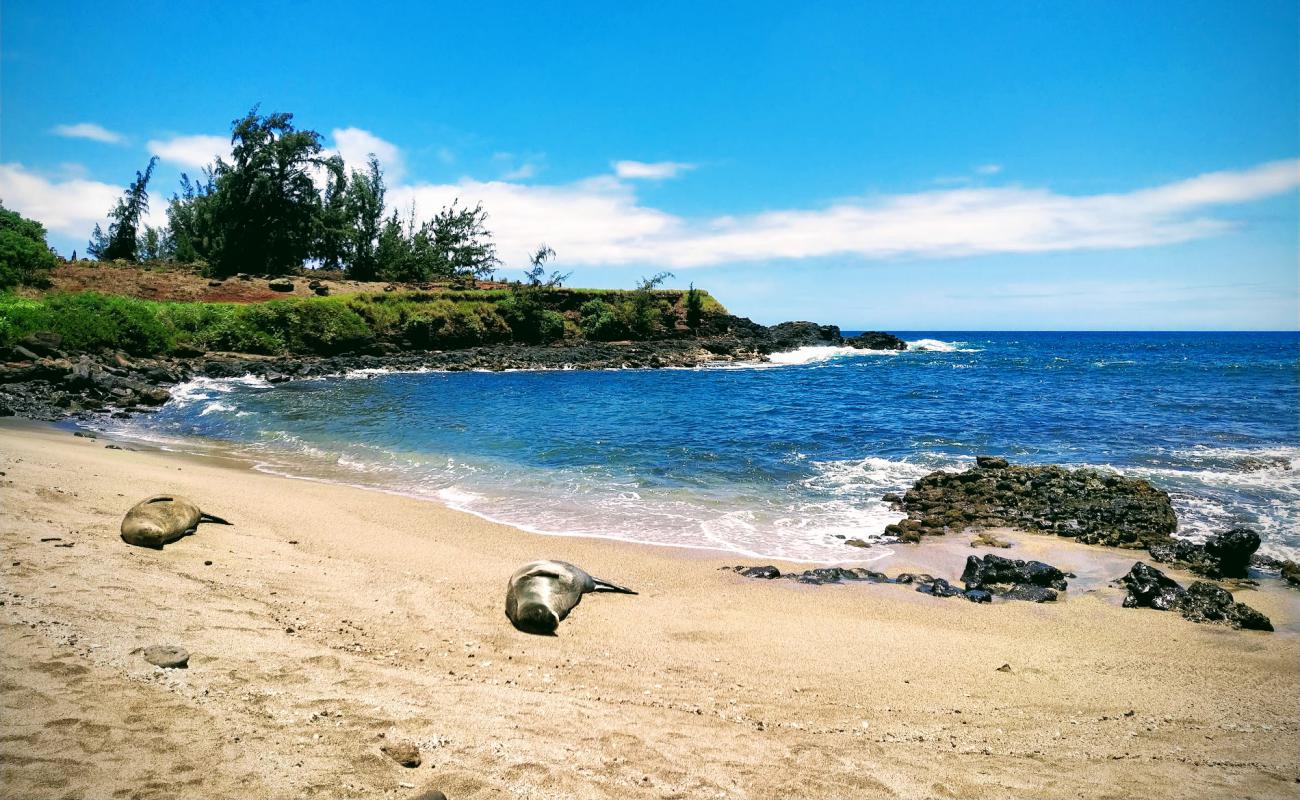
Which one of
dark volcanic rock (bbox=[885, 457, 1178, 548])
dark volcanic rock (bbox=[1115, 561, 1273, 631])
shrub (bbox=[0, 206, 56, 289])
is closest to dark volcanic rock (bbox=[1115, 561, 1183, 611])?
dark volcanic rock (bbox=[1115, 561, 1273, 631])

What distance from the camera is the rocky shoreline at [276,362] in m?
23.0

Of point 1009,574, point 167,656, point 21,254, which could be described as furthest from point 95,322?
point 1009,574

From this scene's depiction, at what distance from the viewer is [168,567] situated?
6.95 metres

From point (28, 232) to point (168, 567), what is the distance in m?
50.9

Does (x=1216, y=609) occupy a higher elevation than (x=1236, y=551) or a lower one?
lower

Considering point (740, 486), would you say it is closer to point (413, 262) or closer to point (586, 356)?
point (586, 356)

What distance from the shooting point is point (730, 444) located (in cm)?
1984

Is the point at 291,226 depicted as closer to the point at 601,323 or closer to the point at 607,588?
the point at 601,323

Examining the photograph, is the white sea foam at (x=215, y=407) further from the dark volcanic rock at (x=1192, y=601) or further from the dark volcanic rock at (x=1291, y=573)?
the dark volcanic rock at (x=1291, y=573)

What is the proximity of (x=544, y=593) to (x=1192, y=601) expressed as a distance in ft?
28.5

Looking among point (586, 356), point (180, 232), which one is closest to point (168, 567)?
point (586, 356)

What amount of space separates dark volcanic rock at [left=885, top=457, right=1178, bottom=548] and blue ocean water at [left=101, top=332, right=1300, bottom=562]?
82cm

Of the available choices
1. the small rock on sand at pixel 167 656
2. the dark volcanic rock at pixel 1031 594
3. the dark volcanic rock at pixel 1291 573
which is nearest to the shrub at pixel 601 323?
the dark volcanic rock at pixel 1031 594

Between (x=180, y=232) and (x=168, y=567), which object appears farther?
(x=180, y=232)
